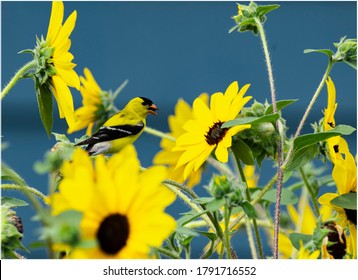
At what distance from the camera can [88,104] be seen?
0.67 meters

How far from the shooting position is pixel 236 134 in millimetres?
548

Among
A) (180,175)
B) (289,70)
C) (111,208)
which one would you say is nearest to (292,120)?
(289,70)

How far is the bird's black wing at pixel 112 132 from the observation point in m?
0.49

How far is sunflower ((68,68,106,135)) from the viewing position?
65cm

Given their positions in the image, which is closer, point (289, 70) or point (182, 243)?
point (182, 243)

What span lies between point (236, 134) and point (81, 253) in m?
0.24

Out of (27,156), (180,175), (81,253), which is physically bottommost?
(81,253)

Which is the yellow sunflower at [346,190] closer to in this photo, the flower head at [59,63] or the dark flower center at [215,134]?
the dark flower center at [215,134]

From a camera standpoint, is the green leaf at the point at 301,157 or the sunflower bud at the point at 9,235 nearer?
the sunflower bud at the point at 9,235

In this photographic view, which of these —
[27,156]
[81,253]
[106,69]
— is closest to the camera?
[81,253]

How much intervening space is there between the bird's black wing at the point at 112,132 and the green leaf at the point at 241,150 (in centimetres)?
7

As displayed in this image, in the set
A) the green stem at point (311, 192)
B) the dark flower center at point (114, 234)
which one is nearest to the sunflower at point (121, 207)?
the dark flower center at point (114, 234)

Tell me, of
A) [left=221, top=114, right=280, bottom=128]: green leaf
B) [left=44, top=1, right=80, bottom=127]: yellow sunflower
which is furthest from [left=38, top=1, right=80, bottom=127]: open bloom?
[left=221, top=114, right=280, bottom=128]: green leaf
